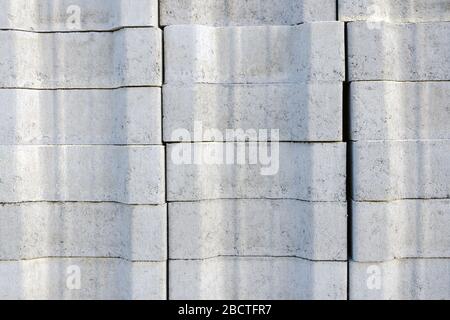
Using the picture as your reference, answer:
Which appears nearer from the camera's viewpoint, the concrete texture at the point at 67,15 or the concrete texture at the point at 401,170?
the concrete texture at the point at 401,170

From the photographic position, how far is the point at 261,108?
4199 millimetres

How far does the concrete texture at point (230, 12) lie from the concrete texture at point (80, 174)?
49.6 inches

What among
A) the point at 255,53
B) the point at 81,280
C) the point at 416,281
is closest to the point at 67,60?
the point at 255,53

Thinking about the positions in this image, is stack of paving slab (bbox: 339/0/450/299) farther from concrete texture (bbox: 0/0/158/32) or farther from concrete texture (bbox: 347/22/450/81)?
concrete texture (bbox: 0/0/158/32)

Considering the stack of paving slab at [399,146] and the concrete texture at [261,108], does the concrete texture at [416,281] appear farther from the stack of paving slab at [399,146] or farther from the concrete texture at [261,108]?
the concrete texture at [261,108]

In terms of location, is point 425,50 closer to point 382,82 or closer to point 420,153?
point 382,82

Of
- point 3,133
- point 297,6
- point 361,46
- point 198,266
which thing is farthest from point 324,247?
point 3,133

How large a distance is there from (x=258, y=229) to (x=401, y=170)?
56.4 inches

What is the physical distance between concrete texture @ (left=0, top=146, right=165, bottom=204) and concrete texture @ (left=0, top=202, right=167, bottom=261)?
0.10 meters

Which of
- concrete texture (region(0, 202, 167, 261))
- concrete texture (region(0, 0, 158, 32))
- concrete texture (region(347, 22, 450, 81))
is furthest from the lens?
concrete texture (region(0, 0, 158, 32))

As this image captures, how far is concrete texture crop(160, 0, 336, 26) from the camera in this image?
4195 mm

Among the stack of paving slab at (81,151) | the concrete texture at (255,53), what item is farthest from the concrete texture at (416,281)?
the stack of paving slab at (81,151)

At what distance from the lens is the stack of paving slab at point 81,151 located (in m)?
4.10

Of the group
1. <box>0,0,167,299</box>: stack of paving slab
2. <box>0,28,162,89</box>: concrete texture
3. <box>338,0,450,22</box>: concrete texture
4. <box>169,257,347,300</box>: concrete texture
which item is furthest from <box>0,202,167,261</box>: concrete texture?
<box>338,0,450,22</box>: concrete texture
